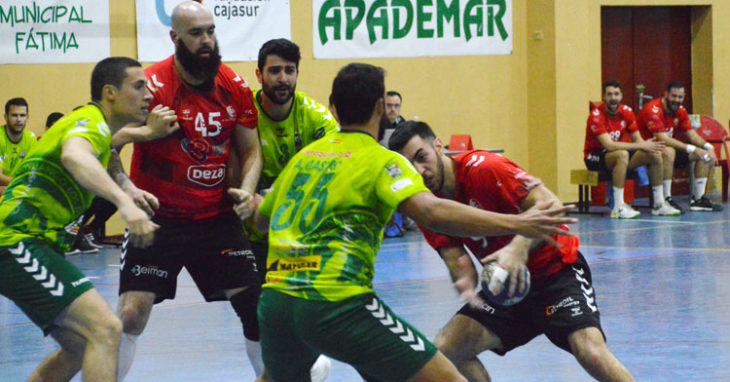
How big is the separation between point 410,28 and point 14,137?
20.4 feet

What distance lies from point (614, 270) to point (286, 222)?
7116 millimetres

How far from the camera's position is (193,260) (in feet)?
18.5

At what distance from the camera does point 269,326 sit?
A: 391cm

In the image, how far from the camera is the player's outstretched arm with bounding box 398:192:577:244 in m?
3.75

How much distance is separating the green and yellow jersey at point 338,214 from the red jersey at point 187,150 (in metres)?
1.73

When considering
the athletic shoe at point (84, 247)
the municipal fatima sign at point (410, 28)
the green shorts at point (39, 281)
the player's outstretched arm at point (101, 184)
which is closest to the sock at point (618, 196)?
the municipal fatima sign at point (410, 28)

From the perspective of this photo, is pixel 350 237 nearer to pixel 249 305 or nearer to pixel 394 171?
pixel 394 171

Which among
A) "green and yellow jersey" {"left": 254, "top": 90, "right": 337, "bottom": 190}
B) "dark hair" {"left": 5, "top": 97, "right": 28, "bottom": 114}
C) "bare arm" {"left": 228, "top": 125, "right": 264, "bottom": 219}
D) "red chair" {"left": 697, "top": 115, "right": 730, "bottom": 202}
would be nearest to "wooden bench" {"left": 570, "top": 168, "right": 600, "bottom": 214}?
"red chair" {"left": 697, "top": 115, "right": 730, "bottom": 202}

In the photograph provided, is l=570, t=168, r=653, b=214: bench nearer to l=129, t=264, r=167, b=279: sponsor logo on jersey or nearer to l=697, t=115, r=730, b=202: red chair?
l=697, t=115, r=730, b=202: red chair

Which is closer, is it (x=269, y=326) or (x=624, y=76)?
(x=269, y=326)

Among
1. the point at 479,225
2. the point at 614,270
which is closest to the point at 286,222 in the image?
the point at 479,225

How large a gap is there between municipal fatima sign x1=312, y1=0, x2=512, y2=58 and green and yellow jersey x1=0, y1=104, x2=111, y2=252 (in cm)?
1118

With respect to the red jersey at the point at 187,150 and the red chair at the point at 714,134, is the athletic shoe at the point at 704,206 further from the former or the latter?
the red jersey at the point at 187,150

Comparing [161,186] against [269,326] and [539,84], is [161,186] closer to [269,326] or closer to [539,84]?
[269,326]
